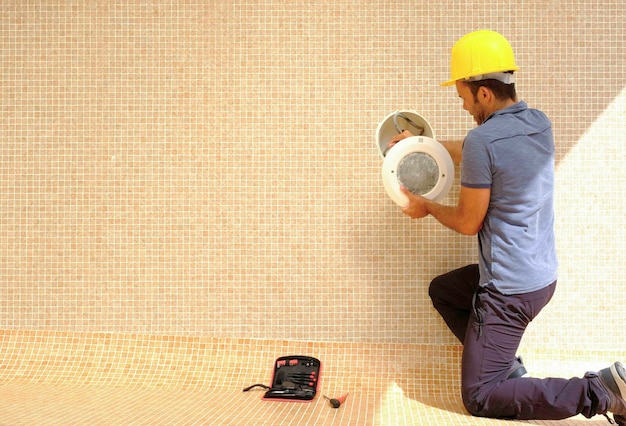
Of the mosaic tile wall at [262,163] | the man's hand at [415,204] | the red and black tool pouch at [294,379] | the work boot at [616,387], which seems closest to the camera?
the work boot at [616,387]

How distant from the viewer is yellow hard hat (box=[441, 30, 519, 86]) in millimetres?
2465

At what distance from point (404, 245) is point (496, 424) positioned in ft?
2.99

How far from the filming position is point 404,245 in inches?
119

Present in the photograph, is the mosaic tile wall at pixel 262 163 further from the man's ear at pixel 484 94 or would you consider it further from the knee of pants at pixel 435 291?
the man's ear at pixel 484 94

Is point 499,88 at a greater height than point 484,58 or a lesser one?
lesser

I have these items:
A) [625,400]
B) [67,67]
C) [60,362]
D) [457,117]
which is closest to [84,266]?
[60,362]

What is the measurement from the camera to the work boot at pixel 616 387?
7.39ft

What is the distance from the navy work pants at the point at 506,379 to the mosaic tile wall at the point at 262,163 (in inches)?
20.1

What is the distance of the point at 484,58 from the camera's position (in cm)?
246

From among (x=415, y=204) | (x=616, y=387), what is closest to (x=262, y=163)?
(x=415, y=204)

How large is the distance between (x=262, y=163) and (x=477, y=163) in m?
1.08

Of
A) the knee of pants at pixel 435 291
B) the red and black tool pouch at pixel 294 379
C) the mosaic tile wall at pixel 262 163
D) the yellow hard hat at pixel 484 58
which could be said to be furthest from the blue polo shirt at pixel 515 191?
the red and black tool pouch at pixel 294 379

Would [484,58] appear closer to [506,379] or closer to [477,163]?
[477,163]

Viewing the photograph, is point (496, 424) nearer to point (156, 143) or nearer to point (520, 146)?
point (520, 146)
